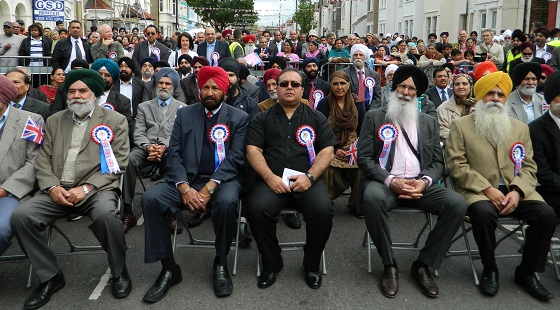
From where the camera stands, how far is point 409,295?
14.3 ft

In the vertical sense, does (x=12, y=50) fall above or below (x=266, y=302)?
above

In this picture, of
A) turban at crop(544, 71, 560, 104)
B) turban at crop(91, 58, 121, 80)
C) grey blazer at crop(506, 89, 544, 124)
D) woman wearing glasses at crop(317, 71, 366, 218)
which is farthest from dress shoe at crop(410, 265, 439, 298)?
turban at crop(91, 58, 121, 80)

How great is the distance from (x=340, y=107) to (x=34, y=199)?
360 centimetres

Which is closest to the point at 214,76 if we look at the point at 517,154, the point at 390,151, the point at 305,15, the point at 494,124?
the point at 390,151

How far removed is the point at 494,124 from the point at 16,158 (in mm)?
4284

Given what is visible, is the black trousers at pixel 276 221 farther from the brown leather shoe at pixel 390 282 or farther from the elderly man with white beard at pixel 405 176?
the brown leather shoe at pixel 390 282

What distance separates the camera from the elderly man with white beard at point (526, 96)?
5996 mm

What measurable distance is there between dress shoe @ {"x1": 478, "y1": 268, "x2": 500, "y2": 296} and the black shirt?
68.9 inches

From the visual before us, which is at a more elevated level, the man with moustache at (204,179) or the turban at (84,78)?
the turban at (84,78)

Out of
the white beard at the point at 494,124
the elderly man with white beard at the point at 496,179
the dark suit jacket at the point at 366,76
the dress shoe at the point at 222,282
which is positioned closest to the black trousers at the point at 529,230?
the elderly man with white beard at the point at 496,179

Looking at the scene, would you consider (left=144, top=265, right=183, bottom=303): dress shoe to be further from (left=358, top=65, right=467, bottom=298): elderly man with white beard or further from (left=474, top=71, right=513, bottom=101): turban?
(left=474, top=71, right=513, bottom=101): turban

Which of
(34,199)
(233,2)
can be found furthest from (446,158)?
(233,2)

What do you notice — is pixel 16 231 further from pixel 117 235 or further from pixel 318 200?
pixel 318 200

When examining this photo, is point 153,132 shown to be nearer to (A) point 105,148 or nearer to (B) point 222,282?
(A) point 105,148
